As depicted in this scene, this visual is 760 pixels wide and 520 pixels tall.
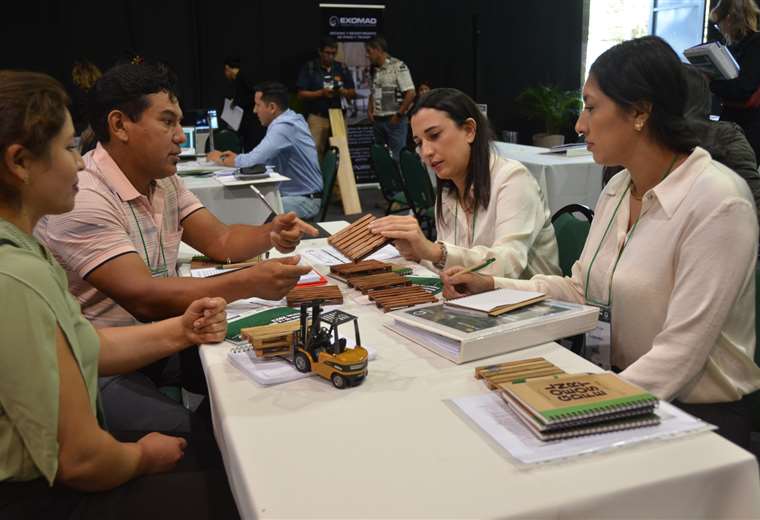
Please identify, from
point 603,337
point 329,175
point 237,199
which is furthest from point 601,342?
point 329,175

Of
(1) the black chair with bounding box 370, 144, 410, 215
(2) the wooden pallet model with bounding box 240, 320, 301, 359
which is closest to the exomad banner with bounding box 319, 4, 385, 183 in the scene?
(1) the black chair with bounding box 370, 144, 410, 215

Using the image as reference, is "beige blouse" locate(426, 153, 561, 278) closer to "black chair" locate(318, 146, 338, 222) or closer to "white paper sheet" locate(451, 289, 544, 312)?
"white paper sheet" locate(451, 289, 544, 312)

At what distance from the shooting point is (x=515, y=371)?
1.38 metres

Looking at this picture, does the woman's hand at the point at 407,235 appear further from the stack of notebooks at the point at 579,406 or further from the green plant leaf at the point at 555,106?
the green plant leaf at the point at 555,106

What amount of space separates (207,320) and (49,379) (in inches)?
22.3

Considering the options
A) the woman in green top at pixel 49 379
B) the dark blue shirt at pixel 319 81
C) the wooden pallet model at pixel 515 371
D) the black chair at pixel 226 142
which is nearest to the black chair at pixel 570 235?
the wooden pallet model at pixel 515 371

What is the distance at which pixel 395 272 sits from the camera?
2.28 m

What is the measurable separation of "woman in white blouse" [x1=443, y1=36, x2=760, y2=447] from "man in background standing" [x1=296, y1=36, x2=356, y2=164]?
24.6 ft

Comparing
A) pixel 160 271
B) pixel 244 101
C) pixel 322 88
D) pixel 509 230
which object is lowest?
pixel 160 271

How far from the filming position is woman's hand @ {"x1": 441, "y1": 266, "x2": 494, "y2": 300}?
77.9 inches

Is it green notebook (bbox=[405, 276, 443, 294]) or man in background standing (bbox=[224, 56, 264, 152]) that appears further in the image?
man in background standing (bbox=[224, 56, 264, 152])

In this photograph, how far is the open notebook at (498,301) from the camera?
1.65m

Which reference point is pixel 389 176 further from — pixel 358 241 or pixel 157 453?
pixel 157 453

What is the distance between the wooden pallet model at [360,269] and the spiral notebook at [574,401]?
3.48ft
